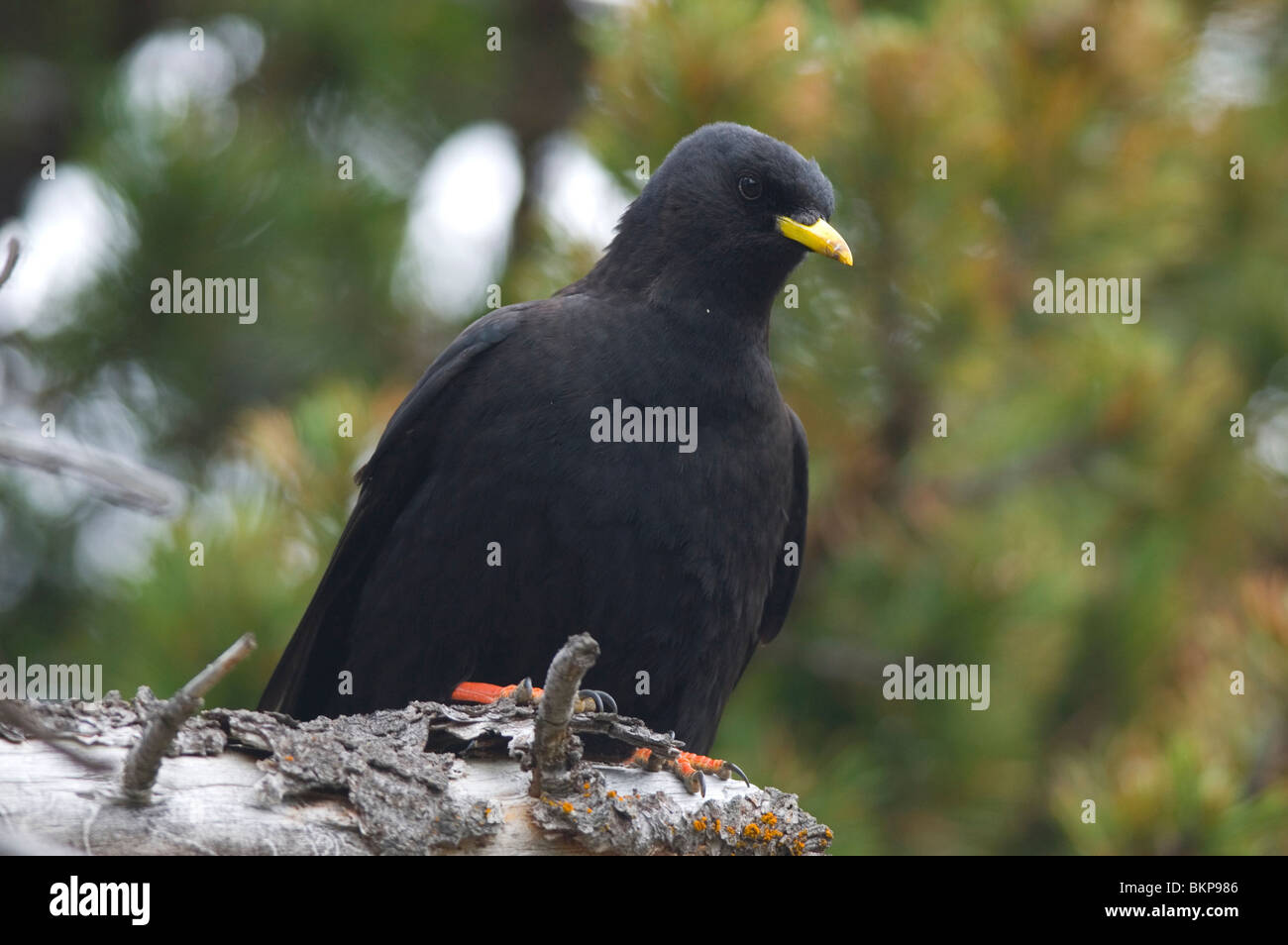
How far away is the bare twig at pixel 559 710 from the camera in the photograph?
7.48ft

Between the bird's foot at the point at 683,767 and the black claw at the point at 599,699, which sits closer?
the bird's foot at the point at 683,767

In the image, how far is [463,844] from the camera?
8.45ft

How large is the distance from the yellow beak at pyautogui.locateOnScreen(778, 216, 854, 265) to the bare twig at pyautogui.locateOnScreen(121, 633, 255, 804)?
246 cm

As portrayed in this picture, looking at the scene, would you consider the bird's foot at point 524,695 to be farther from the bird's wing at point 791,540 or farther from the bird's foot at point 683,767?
the bird's wing at point 791,540

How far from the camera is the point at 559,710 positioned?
8.07 ft

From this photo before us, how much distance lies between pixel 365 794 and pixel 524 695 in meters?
0.44

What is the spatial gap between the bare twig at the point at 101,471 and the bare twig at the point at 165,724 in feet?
0.92

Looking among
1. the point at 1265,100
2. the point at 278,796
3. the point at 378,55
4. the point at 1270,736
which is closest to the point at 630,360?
the point at 278,796

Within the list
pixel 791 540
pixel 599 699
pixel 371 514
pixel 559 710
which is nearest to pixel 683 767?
pixel 599 699

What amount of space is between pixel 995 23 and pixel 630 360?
2.20 metres

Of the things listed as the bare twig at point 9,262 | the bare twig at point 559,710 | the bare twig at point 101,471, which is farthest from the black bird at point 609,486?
the bare twig at point 101,471

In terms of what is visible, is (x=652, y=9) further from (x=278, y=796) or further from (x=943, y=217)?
(x=278, y=796)

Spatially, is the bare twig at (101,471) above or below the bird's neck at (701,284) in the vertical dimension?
below

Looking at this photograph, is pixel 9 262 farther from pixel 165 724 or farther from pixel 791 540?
pixel 791 540
